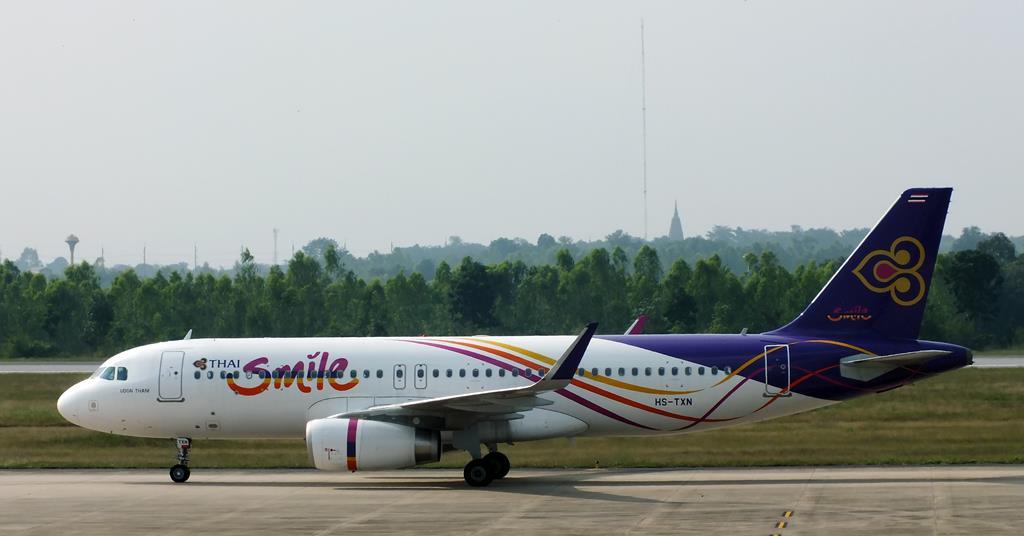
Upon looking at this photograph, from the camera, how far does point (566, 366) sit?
92.8 ft

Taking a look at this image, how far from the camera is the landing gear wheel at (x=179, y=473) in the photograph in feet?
104

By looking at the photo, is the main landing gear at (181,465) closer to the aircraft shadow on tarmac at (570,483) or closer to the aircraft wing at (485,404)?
the aircraft shadow on tarmac at (570,483)

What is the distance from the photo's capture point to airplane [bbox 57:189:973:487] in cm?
3039

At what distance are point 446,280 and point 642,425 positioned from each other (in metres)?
78.2

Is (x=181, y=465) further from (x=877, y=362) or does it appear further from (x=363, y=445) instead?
(x=877, y=362)

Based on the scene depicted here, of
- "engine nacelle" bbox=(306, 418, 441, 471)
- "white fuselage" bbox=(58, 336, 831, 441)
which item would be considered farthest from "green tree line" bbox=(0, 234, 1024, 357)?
"engine nacelle" bbox=(306, 418, 441, 471)

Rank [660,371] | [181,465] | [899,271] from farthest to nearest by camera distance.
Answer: [181,465], [899,271], [660,371]

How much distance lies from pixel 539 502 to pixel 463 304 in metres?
77.0

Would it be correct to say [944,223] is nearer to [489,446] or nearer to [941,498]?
[941,498]

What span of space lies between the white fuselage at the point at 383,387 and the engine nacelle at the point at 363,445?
6.63ft

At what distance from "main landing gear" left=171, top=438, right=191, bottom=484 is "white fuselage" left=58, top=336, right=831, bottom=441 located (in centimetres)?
21

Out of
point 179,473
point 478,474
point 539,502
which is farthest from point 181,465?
point 539,502

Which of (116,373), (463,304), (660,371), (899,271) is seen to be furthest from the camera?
(463,304)

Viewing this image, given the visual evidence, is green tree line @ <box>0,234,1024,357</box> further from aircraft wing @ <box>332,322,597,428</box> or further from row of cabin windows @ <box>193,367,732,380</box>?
aircraft wing @ <box>332,322,597,428</box>
